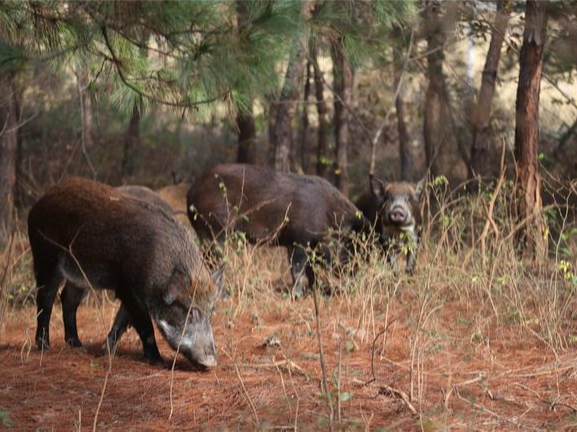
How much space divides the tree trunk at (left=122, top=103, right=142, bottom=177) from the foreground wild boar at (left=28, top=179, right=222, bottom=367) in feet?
42.0

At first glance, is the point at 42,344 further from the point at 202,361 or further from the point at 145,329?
the point at 202,361

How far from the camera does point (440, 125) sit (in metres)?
17.2

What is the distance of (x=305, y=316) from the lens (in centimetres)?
874

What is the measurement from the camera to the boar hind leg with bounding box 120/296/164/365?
7297 mm

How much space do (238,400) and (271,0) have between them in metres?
2.85

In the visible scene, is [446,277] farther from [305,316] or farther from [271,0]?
A: [271,0]

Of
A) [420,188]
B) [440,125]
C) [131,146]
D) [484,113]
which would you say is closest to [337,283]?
[420,188]

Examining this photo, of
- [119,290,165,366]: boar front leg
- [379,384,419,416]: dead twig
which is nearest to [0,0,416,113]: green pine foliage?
[119,290,165,366]: boar front leg

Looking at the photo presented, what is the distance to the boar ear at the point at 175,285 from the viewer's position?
720 cm

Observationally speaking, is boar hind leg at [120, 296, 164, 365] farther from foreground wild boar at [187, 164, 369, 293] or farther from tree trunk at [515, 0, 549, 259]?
tree trunk at [515, 0, 549, 259]

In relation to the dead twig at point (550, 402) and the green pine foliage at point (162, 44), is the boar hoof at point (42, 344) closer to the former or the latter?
the green pine foliage at point (162, 44)

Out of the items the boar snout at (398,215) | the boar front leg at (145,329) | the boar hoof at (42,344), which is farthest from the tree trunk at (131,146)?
the boar front leg at (145,329)

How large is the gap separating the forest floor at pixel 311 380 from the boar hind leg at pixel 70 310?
0.17 metres

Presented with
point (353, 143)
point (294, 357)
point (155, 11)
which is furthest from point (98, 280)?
point (353, 143)
